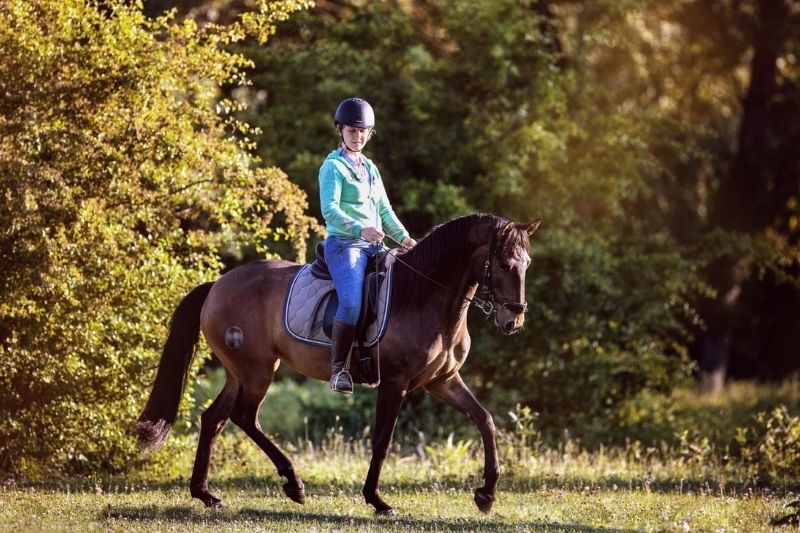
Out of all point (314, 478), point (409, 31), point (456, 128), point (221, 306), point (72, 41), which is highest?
point (409, 31)

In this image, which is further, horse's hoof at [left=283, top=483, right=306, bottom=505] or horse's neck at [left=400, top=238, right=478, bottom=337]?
horse's hoof at [left=283, top=483, right=306, bottom=505]

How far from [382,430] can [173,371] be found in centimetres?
212

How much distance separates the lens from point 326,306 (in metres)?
8.58

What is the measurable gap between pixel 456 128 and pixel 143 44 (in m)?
7.64

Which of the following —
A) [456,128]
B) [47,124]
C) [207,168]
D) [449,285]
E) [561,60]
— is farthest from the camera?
[561,60]

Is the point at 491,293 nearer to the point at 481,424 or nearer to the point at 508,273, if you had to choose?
the point at 508,273

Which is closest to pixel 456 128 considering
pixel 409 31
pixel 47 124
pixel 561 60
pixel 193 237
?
pixel 409 31

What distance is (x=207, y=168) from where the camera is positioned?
1084 centimetres

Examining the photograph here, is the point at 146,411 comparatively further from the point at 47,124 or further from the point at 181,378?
the point at 47,124

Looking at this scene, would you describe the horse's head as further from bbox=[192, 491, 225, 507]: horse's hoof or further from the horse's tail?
the horse's tail

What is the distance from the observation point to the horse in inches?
316

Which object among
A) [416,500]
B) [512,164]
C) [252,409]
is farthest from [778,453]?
[512,164]

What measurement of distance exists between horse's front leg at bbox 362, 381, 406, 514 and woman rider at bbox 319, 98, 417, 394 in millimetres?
293


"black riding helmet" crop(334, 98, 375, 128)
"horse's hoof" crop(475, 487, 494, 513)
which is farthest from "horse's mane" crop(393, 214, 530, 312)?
"horse's hoof" crop(475, 487, 494, 513)
